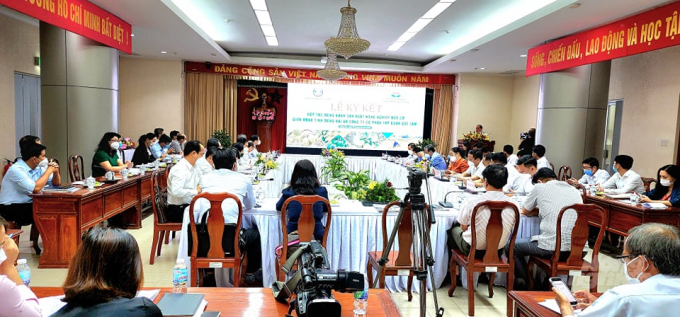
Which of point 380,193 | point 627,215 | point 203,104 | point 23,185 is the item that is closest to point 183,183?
point 23,185

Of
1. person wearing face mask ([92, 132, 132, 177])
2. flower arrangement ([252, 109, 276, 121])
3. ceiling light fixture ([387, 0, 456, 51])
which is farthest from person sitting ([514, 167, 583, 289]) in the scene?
flower arrangement ([252, 109, 276, 121])

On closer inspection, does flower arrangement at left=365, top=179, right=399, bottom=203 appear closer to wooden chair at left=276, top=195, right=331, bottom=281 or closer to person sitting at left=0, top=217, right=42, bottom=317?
wooden chair at left=276, top=195, right=331, bottom=281

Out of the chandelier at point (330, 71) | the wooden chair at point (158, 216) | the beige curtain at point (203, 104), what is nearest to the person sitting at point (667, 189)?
the wooden chair at point (158, 216)

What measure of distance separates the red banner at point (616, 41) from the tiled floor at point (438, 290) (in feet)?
6.91

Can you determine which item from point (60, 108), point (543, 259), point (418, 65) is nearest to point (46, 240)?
point (60, 108)

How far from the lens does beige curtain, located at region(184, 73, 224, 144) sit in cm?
1027

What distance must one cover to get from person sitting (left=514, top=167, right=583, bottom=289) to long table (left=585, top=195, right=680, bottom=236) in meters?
0.85

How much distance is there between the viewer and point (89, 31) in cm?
452

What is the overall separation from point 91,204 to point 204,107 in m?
6.90

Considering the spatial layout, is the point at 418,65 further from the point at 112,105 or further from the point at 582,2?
the point at 112,105

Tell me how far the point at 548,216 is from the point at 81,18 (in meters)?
4.78

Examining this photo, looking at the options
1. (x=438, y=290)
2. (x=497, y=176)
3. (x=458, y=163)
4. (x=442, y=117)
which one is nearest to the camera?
(x=497, y=176)

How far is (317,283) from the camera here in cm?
115

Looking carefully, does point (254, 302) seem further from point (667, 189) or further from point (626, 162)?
point (626, 162)
